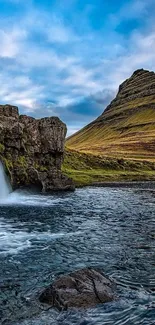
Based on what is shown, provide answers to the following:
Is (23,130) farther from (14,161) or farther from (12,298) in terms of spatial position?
(12,298)

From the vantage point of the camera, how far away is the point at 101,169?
14988 cm

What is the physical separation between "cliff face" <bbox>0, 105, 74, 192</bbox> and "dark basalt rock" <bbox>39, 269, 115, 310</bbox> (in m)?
57.5

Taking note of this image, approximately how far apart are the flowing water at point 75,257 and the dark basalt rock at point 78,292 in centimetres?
53

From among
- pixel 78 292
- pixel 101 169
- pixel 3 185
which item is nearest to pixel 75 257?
pixel 78 292

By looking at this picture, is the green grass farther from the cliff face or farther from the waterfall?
the waterfall

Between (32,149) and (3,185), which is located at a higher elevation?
(32,149)

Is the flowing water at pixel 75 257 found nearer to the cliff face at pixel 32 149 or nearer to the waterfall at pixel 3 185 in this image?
the waterfall at pixel 3 185

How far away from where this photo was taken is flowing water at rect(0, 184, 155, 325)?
19547mm

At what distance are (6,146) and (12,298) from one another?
202 ft

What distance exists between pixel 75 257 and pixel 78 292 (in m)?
9.41

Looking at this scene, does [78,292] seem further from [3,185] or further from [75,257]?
[3,185]

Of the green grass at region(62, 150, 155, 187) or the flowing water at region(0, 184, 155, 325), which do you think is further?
the green grass at region(62, 150, 155, 187)

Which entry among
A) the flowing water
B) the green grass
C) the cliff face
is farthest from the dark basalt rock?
the green grass

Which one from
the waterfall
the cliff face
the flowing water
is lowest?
the flowing water
